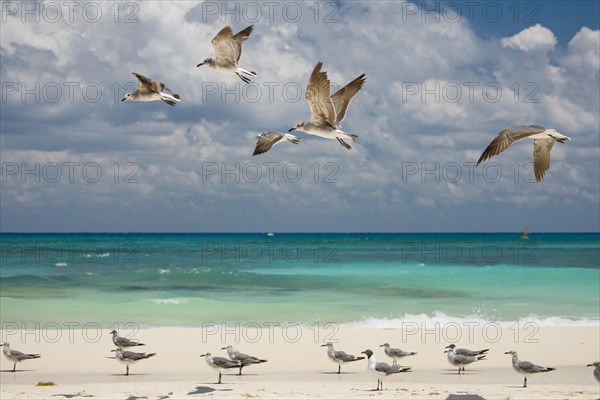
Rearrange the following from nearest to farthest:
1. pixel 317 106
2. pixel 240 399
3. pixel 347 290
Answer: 1. pixel 240 399
2. pixel 317 106
3. pixel 347 290

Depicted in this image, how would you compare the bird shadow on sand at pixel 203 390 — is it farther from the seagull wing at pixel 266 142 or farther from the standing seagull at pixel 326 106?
the standing seagull at pixel 326 106

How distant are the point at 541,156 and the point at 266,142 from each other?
3.89 meters

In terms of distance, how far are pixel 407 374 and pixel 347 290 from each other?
55.9 ft

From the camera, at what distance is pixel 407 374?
12.2 m

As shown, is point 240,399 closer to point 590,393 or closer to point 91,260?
point 590,393

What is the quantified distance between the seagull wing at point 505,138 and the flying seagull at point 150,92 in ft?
14.3

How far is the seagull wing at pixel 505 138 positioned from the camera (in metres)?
9.83

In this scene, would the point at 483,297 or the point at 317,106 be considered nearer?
the point at 317,106

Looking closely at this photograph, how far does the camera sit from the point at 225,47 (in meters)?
12.3

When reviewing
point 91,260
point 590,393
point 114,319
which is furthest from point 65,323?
point 91,260

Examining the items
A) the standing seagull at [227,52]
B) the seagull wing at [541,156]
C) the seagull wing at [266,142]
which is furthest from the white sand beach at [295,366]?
the standing seagull at [227,52]

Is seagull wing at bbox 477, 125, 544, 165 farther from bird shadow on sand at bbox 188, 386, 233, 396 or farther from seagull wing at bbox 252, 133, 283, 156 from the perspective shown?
bird shadow on sand at bbox 188, 386, 233, 396

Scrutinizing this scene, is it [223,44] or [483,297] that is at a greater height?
[223,44]

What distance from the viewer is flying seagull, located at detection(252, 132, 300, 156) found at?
12.0 metres
